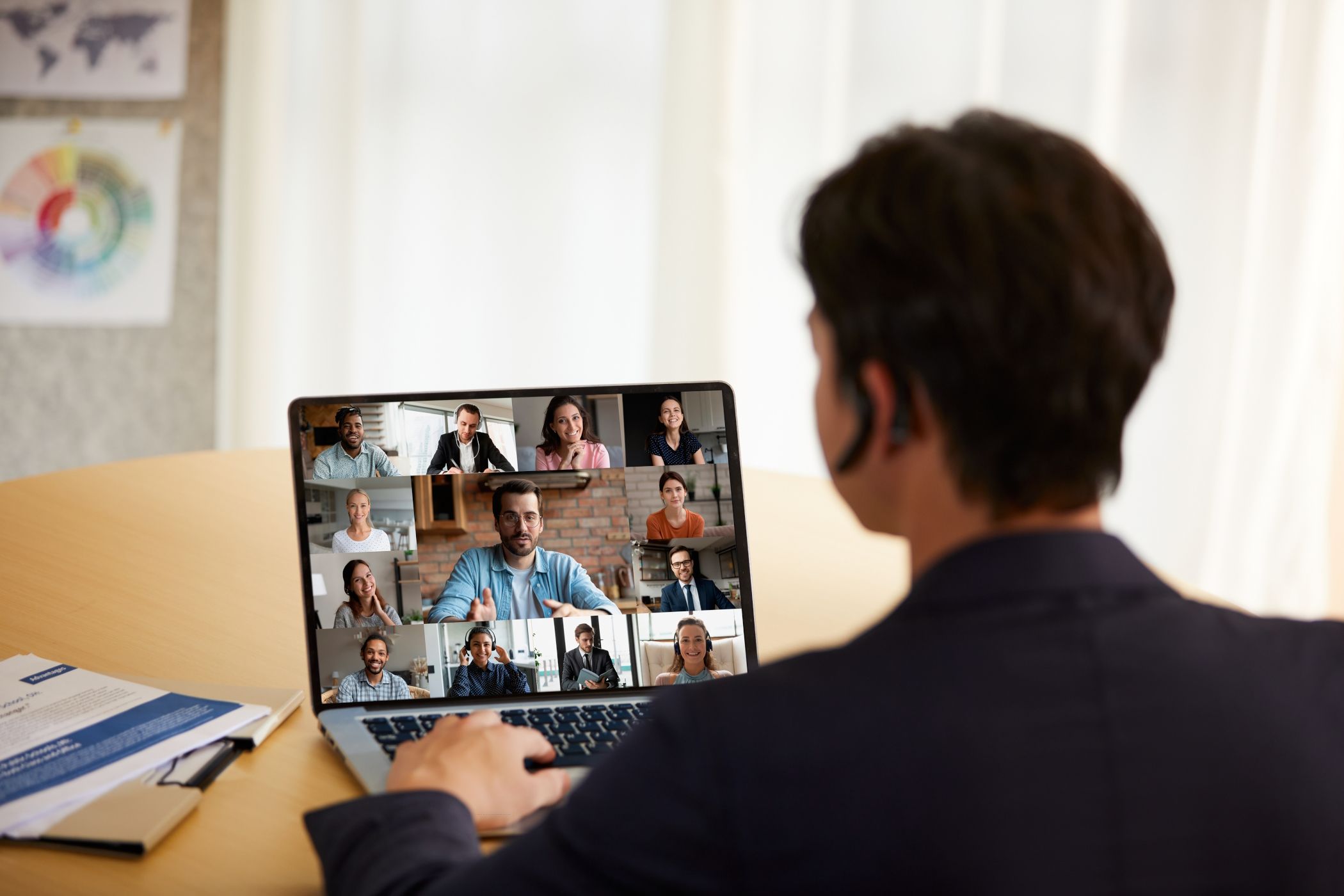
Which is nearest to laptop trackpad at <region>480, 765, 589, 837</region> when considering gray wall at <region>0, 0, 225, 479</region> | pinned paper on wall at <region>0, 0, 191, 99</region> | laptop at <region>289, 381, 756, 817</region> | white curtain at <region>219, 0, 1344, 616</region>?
laptop at <region>289, 381, 756, 817</region>

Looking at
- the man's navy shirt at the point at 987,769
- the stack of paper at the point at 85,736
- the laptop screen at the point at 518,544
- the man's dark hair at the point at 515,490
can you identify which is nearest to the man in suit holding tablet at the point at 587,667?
the laptop screen at the point at 518,544

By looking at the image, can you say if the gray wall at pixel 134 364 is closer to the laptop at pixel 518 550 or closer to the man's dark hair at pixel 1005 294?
the laptop at pixel 518 550

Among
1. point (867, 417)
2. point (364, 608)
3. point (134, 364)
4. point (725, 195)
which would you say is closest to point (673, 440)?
point (364, 608)

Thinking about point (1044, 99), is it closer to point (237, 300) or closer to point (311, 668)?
point (237, 300)

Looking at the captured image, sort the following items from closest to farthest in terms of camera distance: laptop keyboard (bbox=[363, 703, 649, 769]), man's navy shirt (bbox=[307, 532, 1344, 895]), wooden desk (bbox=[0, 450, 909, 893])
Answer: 1. man's navy shirt (bbox=[307, 532, 1344, 895])
2. wooden desk (bbox=[0, 450, 909, 893])
3. laptop keyboard (bbox=[363, 703, 649, 769])

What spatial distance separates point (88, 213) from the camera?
2551 mm

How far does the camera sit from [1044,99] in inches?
92.7

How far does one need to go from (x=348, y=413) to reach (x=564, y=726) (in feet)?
0.98

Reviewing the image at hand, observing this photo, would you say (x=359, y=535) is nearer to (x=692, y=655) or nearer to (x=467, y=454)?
(x=467, y=454)

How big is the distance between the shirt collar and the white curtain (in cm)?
191

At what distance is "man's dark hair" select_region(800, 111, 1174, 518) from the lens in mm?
472

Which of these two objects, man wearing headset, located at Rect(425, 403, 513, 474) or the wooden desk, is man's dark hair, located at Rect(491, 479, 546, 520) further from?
the wooden desk

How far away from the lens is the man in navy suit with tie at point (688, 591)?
2.86 ft

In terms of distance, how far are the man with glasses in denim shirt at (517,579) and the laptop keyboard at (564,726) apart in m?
0.07
